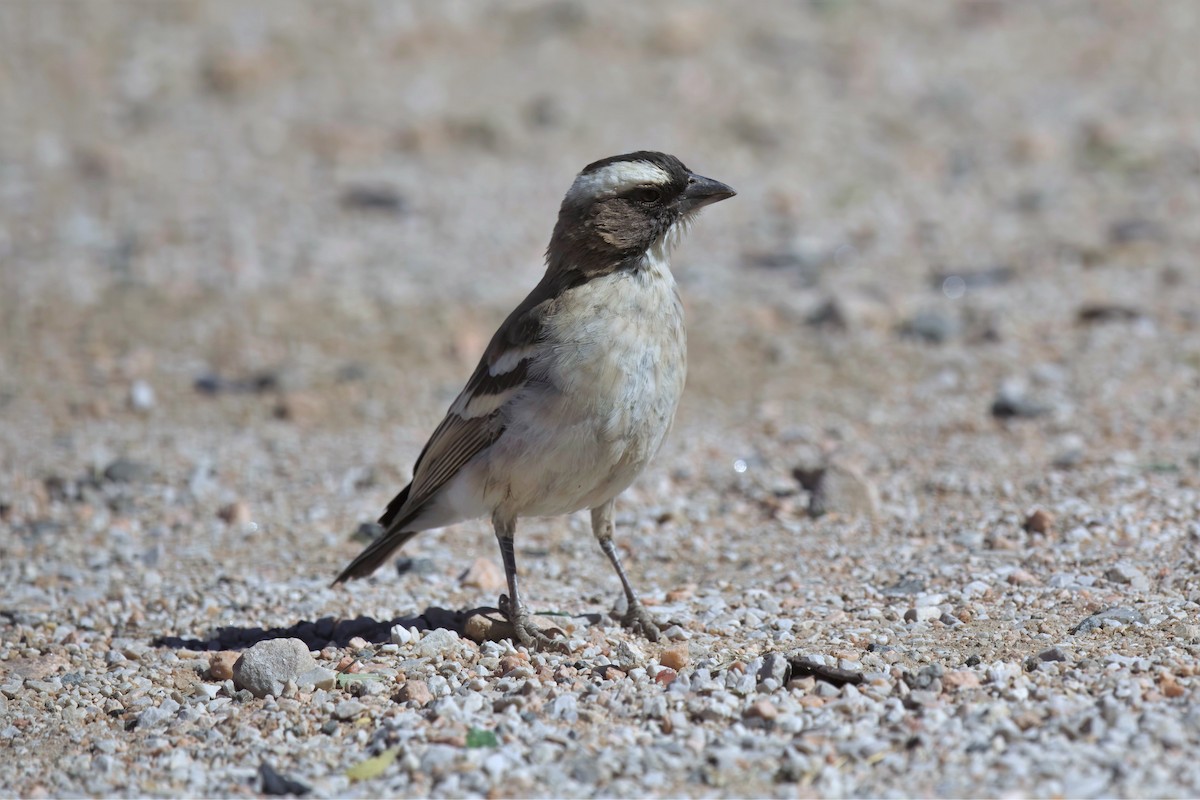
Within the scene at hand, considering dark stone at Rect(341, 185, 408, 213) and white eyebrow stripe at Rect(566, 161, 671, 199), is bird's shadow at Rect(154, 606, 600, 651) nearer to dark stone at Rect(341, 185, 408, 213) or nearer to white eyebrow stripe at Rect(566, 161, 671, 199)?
white eyebrow stripe at Rect(566, 161, 671, 199)

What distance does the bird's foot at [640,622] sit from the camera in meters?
5.85

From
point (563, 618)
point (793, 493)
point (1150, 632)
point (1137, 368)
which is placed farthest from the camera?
point (1137, 368)

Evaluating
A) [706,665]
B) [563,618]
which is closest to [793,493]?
[563,618]

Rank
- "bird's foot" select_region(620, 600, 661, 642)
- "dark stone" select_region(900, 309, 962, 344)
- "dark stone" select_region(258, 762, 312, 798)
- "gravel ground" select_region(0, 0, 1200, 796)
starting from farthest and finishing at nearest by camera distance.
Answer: "dark stone" select_region(900, 309, 962, 344), "bird's foot" select_region(620, 600, 661, 642), "gravel ground" select_region(0, 0, 1200, 796), "dark stone" select_region(258, 762, 312, 798)

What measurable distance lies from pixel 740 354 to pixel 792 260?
1.85 m

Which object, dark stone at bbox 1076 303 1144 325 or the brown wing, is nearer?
the brown wing

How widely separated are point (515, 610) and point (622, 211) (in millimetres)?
1738

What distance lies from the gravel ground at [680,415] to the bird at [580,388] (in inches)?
18.8

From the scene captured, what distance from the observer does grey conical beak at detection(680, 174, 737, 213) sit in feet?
20.6

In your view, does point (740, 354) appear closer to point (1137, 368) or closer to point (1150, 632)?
point (1137, 368)

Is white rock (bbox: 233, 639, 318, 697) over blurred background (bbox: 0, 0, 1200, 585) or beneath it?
beneath

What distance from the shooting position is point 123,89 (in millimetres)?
15461

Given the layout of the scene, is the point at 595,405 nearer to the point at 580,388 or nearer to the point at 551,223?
the point at 580,388

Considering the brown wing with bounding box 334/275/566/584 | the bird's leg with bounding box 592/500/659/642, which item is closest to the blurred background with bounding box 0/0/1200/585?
the brown wing with bounding box 334/275/566/584
